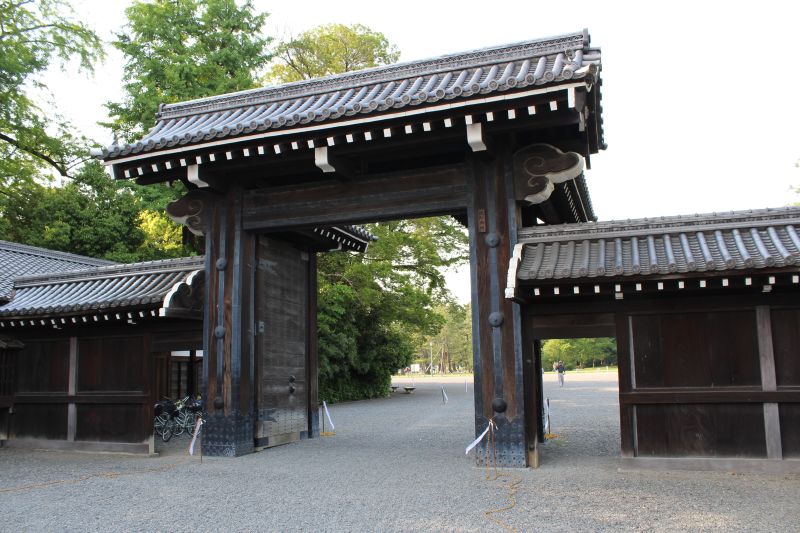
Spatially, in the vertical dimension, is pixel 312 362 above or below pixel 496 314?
below

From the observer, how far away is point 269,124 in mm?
8273

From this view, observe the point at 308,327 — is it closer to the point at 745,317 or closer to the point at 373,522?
the point at 373,522

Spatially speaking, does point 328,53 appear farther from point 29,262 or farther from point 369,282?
point 29,262

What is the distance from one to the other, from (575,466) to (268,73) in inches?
869

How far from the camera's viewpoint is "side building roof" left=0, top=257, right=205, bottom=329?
9.57 meters

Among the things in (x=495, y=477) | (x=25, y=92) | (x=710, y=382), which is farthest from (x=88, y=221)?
(x=710, y=382)

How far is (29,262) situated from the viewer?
15.7 m

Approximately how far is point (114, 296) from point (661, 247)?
8.42m

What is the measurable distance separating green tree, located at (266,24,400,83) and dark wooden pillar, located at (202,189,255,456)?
16.4 meters

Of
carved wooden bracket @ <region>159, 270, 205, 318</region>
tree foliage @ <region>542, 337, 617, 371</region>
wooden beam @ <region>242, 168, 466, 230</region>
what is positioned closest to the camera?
wooden beam @ <region>242, 168, 466, 230</region>

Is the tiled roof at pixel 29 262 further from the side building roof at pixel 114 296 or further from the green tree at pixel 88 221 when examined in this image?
the green tree at pixel 88 221

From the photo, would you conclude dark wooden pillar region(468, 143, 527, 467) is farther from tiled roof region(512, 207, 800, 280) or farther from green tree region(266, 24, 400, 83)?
green tree region(266, 24, 400, 83)

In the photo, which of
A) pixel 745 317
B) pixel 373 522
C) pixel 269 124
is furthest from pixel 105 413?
pixel 745 317

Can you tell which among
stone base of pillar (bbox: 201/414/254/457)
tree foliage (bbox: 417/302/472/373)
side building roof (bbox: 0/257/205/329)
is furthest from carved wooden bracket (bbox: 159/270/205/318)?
tree foliage (bbox: 417/302/472/373)
